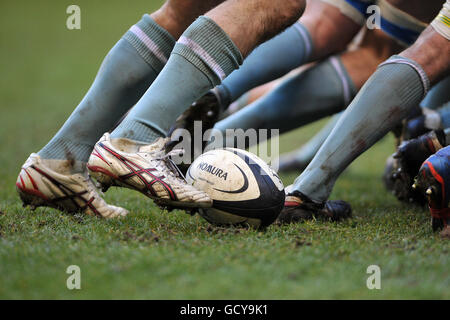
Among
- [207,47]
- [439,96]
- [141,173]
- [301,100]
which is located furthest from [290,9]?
[439,96]

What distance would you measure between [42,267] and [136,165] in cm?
52

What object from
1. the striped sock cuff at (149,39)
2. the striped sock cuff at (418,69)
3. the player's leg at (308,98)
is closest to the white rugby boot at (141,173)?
the striped sock cuff at (149,39)

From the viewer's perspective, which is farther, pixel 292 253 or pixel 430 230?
pixel 430 230

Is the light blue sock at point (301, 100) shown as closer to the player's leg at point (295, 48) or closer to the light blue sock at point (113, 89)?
the player's leg at point (295, 48)

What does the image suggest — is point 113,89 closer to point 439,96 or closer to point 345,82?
point 345,82

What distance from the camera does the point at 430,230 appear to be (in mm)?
2287

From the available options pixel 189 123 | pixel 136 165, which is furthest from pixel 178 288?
pixel 189 123

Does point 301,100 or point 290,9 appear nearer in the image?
point 290,9

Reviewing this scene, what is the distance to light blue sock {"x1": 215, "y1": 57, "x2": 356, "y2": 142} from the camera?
131 inches

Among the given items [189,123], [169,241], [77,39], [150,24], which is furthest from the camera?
[77,39]

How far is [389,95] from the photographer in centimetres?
230

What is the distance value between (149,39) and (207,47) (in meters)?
0.44

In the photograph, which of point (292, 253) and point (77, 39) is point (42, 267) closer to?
point (292, 253)

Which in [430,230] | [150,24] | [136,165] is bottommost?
[430,230]
